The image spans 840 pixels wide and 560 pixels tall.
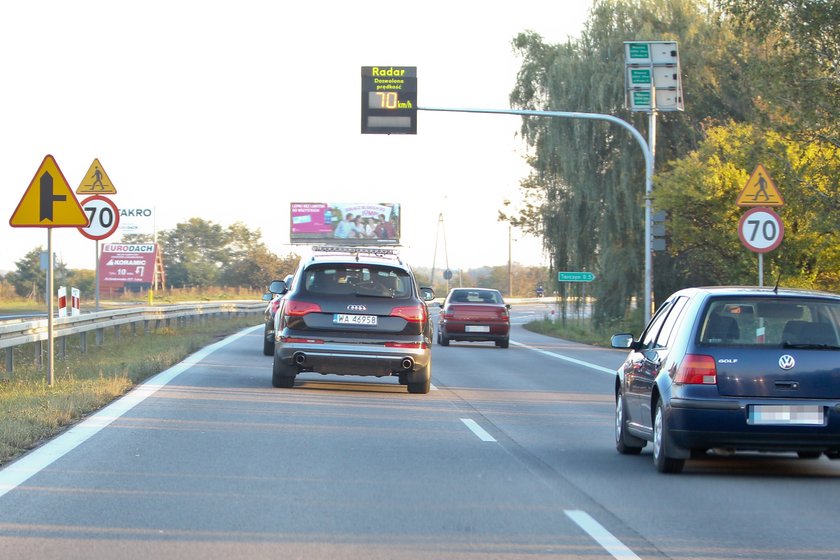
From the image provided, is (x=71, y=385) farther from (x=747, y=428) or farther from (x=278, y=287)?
(x=747, y=428)

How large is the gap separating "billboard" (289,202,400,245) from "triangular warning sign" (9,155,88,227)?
286 feet

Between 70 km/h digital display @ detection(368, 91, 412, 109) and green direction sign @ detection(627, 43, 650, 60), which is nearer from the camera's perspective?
70 km/h digital display @ detection(368, 91, 412, 109)

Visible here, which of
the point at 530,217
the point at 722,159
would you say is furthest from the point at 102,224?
the point at 530,217

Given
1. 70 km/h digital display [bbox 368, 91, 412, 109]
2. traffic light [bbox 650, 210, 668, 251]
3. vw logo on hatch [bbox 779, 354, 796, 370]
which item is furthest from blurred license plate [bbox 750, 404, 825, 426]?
traffic light [bbox 650, 210, 668, 251]

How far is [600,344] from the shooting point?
3456cm

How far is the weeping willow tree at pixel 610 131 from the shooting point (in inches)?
1438

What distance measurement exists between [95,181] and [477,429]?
10.8 metres

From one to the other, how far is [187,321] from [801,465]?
31.7 m

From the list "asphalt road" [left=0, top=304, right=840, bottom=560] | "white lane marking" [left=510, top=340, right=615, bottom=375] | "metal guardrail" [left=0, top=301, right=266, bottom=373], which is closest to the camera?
"asphalt road" [left=0, top=304, right=840, bottom=560]

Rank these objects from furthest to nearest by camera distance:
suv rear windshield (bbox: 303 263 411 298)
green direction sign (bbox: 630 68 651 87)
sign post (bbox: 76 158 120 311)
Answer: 1. green direction sign (bbox: 630 68 651 87)
2. sign post (bbox: 76 158 120 311)
3. suv rear windshield (bbox: 303 263 411 298)

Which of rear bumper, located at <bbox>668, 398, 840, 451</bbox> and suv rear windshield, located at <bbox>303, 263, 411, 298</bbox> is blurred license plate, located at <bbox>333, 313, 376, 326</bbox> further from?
rear bumper, located at <bbox>668, 398, 840, 451</bbox>

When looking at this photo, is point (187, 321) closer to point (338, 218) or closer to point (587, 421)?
point (587, 421)

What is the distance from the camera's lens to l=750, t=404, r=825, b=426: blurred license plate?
9.16m

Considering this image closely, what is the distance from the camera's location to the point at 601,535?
23.2 ft
